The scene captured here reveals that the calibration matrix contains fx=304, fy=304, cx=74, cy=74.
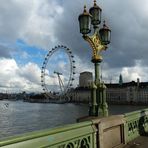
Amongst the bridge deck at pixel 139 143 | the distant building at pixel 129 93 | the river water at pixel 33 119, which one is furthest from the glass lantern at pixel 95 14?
the distant building at pixel 129 93

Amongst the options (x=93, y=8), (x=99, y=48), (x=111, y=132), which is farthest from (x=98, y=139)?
(x=93, y=8)

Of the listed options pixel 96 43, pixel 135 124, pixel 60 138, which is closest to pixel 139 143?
pixel 135 124

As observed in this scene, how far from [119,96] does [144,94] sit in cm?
1788

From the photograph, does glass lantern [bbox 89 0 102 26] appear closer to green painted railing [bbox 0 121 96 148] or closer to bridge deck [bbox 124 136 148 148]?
bridge deck [bbox 124 136 148 148]

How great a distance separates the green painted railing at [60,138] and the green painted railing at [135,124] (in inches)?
110

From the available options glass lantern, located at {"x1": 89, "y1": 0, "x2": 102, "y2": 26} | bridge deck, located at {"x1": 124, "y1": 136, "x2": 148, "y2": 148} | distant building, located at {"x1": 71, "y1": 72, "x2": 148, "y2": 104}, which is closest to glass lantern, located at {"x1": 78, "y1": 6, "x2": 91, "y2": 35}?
glass lantern, located at {"x1": 89, "y1": 0, "x2": 102, "y2": 26}

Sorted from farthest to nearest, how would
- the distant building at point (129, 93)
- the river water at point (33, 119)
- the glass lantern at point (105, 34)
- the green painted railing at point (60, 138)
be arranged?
the distant building at point (129, 93) < the river water at point (33, 119) < the glass lantern at point (105, 34) < the green painted railing at point (60, 138)

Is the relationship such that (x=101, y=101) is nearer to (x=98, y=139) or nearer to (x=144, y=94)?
(x=98, y=139)

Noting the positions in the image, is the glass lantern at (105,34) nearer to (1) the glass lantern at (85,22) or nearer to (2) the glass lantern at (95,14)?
(2) the glass lantern at (95,14)

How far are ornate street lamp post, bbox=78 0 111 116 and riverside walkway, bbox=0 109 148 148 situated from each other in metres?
0.86

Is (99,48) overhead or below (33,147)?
overhead

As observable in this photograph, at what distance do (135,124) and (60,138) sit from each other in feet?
18.0

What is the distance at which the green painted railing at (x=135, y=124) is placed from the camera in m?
9.23

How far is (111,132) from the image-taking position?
26.4 feet
